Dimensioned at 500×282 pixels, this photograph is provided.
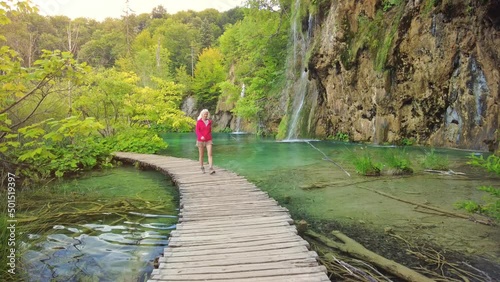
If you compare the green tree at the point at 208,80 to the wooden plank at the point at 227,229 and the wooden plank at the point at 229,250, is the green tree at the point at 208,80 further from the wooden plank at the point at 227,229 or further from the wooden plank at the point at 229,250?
the wooden plank at the point at 229,250

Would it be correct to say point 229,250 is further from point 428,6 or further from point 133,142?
point 428,6

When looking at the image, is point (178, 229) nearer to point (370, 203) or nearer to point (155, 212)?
point (155, 212)

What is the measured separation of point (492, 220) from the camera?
15.9 ft

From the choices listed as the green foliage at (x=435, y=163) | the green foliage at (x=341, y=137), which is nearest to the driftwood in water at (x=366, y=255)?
the green foliage at (x=435, y=163)

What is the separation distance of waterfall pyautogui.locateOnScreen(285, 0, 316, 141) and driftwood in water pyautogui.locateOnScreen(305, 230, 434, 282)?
64.0 feet

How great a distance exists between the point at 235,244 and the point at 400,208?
137 inches

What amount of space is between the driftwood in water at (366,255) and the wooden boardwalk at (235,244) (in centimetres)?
52

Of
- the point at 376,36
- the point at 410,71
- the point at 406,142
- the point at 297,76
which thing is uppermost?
the point at 376,36

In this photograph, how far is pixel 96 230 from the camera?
17.9ft

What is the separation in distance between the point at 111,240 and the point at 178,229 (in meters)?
1.22

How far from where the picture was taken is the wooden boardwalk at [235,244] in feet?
10.2

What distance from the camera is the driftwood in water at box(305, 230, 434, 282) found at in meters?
3.31

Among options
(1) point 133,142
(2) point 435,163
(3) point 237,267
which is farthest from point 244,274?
(1) point 133,142

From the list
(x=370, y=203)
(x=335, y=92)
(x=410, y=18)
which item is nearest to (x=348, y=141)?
(x=335, y=92)
